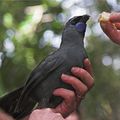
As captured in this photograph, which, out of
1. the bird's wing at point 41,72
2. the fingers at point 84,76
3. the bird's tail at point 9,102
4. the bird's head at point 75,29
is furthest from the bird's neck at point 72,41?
the bird's tail at point 9,102

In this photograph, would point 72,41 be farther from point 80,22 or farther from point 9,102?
point 9,102

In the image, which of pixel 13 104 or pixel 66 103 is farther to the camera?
pixel 13 104

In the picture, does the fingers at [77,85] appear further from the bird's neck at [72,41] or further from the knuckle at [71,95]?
the bird's neck at [72,41]

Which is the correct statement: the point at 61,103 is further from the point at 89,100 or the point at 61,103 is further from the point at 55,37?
the point at 89,100

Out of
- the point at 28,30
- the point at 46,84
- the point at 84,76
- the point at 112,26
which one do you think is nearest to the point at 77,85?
the point at 84,76

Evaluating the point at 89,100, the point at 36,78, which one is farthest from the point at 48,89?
the point at 89,100

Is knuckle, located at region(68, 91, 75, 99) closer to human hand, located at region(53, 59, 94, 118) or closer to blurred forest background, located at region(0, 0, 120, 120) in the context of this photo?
human hand, located at region(53, 59, 94, 118)
